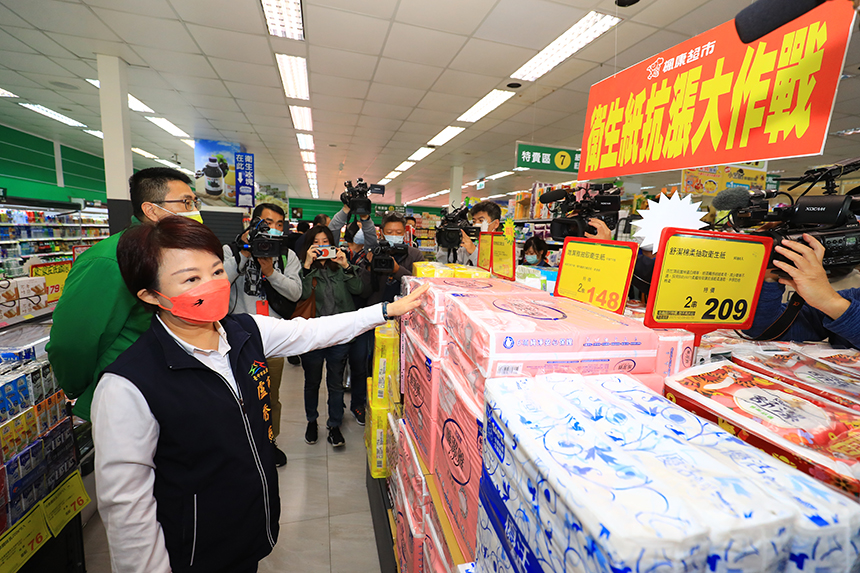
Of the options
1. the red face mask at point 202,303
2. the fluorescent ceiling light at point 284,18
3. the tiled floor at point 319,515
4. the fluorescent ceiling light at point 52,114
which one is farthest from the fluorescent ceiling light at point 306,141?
the red face mask at point 202,303

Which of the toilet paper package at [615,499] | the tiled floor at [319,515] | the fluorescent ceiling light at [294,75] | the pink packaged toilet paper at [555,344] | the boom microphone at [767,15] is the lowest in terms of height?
the tiled floor at [319,515]

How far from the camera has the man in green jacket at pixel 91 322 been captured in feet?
3.95

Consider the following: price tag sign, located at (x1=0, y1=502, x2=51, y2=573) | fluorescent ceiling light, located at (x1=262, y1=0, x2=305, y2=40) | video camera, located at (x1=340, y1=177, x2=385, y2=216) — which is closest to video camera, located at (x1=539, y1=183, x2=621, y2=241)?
video camera, located at (x1=340, y1=177, x2=385, y2=216)

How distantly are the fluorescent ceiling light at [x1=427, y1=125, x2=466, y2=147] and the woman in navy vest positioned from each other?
22.2 ft

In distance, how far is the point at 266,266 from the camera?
2291 mm

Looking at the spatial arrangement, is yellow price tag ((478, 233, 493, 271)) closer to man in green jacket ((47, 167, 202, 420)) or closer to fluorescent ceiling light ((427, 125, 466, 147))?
man in green jacket ((47, 167, 202, 420))

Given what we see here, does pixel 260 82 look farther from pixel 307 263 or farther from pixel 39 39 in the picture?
pixel 307 263

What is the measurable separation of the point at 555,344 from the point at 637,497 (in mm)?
396

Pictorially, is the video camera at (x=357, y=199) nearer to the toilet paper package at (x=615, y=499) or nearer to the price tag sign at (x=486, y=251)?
the price tag sign at (x=486, y=251)

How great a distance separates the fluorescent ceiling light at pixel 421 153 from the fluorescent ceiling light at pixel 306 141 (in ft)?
8.47

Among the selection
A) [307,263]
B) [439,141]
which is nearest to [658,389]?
[307,263]

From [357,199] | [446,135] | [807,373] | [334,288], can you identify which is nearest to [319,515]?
[334,288]

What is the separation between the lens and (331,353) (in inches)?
113

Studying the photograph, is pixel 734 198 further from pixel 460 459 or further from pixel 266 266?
pixel 266 266
